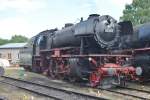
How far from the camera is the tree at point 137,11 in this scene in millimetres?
54006

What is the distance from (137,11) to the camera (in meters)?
55.5

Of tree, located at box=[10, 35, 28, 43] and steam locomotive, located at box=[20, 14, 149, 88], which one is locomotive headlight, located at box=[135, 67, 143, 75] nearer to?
steam locomotive, located at box=[20, 14, 149, 88]

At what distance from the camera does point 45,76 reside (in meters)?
26.2

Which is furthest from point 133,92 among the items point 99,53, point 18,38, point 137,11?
point 18,38

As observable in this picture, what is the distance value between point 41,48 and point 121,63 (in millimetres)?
9012

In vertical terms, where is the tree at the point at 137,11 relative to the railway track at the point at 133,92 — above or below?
above

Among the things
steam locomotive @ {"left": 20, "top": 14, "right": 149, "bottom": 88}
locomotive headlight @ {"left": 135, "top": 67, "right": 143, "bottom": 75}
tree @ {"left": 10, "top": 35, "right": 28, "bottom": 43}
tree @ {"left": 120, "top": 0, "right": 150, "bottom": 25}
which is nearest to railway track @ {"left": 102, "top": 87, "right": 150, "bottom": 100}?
steam locomotive @ {"left": 20, "top": 14, "right": 149, "bottom": 88}

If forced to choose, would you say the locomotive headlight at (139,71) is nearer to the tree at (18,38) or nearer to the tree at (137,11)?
the tree at (137,11)

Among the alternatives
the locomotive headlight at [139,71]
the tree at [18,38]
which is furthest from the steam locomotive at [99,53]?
the tree at [18,38]

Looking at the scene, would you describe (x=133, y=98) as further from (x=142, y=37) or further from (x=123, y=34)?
(x=123, y=34)

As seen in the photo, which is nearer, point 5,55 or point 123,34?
point 123,34

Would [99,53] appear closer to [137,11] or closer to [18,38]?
[137,11]

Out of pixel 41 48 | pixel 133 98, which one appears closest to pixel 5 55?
pixel 41 48

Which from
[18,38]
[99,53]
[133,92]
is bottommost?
[133,92]
